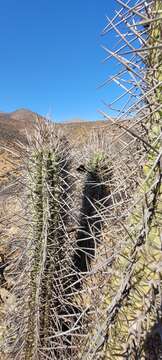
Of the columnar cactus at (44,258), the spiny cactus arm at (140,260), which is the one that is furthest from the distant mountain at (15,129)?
the spiny cactus arm at (140,260)

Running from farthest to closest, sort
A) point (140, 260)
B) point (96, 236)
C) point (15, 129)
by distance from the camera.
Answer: point (15, 129) → point (96, 236) → point (140, 260)

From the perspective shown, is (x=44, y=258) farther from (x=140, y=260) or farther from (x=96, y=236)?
(x=140, y=260)

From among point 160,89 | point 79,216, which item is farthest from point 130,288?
point 79,216

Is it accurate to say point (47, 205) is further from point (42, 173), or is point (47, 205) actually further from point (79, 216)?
point (79, 216)

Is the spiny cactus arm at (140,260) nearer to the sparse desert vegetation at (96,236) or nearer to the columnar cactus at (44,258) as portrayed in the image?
the sparse desert vegetation at (96,236)

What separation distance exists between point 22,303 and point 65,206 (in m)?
0.76

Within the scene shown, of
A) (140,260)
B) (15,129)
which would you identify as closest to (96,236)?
(140,260)

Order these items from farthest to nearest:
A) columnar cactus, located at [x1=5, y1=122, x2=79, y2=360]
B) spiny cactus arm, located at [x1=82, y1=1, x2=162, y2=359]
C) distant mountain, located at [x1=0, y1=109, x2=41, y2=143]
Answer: distant mountain, located at [x1=0, y1=109, x2=41, y2=143]
columnar cactus, located at [x1=5, y1=122, x2=79, y2=360]
spiny cactus arm, located at [x1=82, y1=1, x2=162, y2=359]

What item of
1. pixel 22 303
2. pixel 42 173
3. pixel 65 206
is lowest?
pixel 22 303

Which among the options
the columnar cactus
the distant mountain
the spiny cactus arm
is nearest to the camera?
the spiny cactus arm

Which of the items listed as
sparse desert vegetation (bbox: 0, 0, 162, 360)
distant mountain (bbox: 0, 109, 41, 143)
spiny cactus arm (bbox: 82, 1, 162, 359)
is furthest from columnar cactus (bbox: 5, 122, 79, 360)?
spiny cactus arm (bbox: 82, 1, 162, 359)

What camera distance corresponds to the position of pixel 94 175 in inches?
152

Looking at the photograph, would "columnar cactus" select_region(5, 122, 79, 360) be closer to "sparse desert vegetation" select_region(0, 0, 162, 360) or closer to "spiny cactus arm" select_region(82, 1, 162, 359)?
"sparse desert vegetation" select_region(0, 0, 162, 360)

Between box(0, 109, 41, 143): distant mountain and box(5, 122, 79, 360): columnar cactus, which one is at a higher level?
box(0, 109, 41, 143): distant mountain
